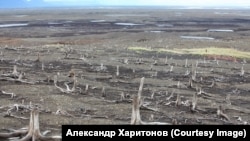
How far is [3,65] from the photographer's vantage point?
3488 centimetres

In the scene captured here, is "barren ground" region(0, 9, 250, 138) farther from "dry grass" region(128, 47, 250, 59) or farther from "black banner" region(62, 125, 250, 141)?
"black banner" region(62, 125, 250, 141)

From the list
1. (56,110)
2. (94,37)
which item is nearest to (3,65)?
(56,110)

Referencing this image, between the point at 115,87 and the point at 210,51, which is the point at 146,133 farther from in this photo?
the point at 210,51

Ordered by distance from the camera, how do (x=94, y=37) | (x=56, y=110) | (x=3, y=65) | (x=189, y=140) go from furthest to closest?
(x=94, y=37)
(x=3, y=65)
(x=56, y=110)
(x=189, y=140)

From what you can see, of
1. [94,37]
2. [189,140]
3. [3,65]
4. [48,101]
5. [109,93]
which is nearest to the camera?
[189,140]

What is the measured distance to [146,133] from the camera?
13.0 meters

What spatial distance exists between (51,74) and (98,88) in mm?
5599

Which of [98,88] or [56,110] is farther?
[98,88]

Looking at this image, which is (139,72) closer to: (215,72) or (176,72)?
(176,72)

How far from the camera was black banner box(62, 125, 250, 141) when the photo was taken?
12.3m

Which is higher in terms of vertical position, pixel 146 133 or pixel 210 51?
pixel 146 133

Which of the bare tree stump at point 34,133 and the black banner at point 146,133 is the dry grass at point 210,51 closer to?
the bare tree stump at point 34,133

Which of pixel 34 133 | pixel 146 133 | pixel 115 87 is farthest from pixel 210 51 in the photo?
pixel 146 133

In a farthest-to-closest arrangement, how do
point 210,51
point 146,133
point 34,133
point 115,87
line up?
1. point 210,51
2. point 115,87
3. point 34,133
4. point 146,133
